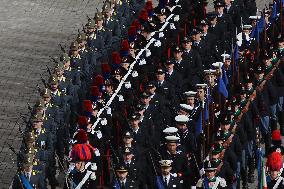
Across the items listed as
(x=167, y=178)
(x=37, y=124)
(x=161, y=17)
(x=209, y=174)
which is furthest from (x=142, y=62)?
(x=209, y=174)

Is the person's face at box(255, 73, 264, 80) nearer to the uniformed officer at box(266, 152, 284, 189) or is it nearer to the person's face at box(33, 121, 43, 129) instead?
the uniformed officer at box(266, 152, 284, 189)

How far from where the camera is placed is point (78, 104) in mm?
27250

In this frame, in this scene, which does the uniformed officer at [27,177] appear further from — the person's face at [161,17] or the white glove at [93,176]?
the person's face at [161,17]

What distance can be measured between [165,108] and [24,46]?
1079 cm

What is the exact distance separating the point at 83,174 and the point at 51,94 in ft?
13.3

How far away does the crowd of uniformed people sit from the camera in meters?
22.6

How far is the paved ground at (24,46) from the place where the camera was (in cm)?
2883

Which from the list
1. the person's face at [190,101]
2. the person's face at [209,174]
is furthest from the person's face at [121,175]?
the person's face at [190,101]

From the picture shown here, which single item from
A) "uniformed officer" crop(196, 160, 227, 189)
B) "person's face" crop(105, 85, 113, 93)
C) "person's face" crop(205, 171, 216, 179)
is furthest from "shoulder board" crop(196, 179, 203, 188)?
"person's face" crop(105, 85, 113, 93)

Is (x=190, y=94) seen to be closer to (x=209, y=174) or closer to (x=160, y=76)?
(x=160, y=76)

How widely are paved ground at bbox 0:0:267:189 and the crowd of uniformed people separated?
78.3 inches

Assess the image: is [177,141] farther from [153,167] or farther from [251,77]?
[251,77]

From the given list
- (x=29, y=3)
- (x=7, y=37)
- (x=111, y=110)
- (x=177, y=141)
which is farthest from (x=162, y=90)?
(x=29, y=3)

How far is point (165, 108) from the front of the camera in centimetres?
2519
